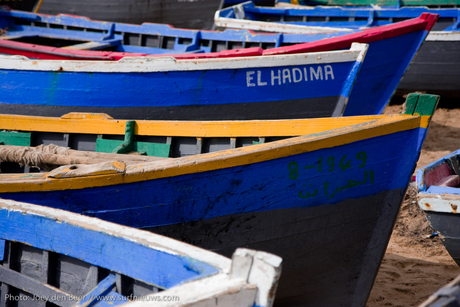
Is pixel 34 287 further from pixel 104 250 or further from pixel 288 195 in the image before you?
pixel 288 195

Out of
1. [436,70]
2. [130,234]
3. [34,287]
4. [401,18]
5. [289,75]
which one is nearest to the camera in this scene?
[130,234]

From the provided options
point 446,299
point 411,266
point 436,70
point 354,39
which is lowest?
point 411,266

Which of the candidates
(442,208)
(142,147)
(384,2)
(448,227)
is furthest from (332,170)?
(384,2)

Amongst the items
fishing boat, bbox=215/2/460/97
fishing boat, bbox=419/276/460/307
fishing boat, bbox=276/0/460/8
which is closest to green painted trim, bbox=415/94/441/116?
fishing boat, bbox=419/276/460/307

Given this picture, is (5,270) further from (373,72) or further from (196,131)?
(373,72)

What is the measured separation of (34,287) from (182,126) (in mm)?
1702

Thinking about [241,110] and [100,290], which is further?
[241,110]

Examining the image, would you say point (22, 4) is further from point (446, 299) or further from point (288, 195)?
point (446, 299)

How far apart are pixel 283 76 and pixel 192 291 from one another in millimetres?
3204

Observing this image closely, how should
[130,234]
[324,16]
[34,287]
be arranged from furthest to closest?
[324,16] < [34,287] < [130,234]

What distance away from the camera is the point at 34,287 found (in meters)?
2.40

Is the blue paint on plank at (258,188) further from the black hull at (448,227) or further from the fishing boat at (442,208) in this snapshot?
the black hull at (448,227)

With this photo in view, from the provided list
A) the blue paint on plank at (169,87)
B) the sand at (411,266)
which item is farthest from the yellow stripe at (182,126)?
the sand at (411,266)

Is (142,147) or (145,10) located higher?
(145,10)
